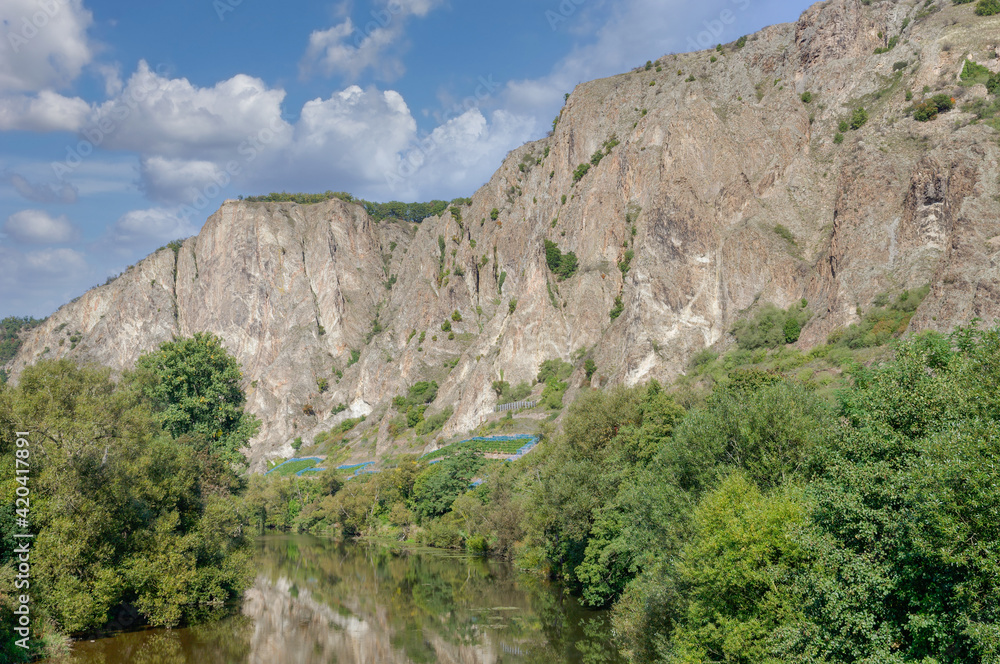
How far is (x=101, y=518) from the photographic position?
1045 inches

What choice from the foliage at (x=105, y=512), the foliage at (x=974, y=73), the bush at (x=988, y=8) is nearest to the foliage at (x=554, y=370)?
the foliage at (x=974, y=73)

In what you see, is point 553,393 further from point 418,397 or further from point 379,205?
point 379,205

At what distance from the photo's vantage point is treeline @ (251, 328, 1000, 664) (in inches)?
473

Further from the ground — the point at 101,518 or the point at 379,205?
the point at 379,205

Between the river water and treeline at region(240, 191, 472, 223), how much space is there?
118749 millimetres

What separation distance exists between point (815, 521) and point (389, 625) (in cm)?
2563

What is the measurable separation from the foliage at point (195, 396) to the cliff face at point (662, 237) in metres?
36.3

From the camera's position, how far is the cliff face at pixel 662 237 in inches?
2269

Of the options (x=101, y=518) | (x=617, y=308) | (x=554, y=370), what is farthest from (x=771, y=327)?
(x=101, y=518)

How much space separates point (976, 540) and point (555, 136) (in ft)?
332

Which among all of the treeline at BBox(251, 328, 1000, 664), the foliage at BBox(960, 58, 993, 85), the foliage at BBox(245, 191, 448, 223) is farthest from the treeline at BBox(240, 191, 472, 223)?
the treeline at BBox(251, 328, 1000, 664)

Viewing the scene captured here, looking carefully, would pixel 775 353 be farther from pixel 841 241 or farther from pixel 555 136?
pixel 555 136

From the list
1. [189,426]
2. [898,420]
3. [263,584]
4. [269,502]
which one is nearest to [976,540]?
[898,420]

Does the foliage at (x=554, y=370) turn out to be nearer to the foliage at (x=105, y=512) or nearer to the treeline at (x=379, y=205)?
the foliage at (x=105, y=512)
